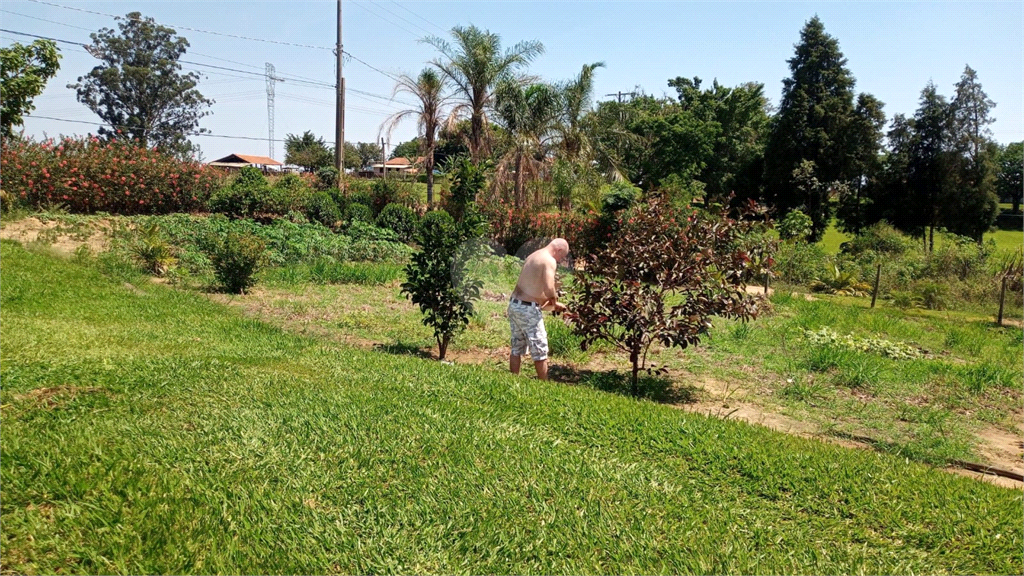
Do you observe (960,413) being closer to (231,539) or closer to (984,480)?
(984,480)

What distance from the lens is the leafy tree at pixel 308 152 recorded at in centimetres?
5335

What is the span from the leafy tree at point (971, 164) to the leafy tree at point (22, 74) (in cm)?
2634

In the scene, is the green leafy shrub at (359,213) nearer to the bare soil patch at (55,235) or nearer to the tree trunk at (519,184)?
the tree trunk at (519,184)

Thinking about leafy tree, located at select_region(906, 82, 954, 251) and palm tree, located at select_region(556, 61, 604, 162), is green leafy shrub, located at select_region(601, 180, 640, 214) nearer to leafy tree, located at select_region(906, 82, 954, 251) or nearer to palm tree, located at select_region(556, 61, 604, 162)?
palm tree, located at select_region(556, 61, 604, 162)

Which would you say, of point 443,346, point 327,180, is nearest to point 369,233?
point 327,180

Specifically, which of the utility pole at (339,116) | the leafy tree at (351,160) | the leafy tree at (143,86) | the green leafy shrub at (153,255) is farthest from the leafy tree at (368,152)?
the green leafy shrub at (153,255)

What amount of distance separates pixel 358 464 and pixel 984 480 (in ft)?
13.9

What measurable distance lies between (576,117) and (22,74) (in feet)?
56.6

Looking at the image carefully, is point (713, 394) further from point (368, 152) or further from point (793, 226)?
point (368, 152)

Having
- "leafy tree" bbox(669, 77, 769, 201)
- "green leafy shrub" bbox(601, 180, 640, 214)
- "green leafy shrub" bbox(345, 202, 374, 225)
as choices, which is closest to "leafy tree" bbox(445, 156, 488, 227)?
"green leafy shrub" bbox(601, 180, 640, 214)

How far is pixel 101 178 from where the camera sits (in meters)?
16.5

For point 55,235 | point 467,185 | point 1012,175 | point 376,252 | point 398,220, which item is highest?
point 1012,175

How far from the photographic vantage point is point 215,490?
3.33 m

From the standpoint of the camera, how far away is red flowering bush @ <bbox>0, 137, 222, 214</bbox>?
1573cm
